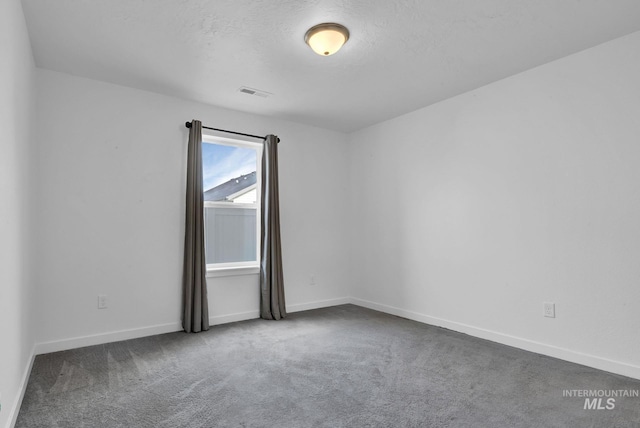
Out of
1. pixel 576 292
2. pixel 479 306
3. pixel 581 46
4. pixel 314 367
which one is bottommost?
pixel 314 367

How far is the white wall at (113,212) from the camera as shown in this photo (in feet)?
10.5

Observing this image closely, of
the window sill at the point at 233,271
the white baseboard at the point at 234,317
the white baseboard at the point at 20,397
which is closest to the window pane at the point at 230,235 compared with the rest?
the window sill at the point at 233,271

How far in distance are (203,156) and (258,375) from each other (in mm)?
2545

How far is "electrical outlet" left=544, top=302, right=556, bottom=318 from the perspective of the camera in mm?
3025

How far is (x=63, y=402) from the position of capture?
225 centimetres

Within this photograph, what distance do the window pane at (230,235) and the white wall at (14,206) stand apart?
5.60 feet

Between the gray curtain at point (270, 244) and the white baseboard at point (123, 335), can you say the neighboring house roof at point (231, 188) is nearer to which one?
the gray curtain at point (270, 244)

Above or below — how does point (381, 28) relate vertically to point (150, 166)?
above

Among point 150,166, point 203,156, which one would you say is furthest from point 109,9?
point 203,156

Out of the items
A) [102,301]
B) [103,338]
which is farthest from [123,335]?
[102,301]

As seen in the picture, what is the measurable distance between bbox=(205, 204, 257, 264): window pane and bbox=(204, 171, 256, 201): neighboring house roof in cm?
14

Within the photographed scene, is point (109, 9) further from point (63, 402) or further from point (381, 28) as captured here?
point (63, 402)

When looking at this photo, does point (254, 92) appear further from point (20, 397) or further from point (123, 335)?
point (20, 397)

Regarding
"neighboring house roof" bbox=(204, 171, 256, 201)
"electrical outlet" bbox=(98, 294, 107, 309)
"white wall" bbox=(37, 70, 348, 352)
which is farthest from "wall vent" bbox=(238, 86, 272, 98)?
"electrical outlet" bbox=(98, 294, 107, 309)
